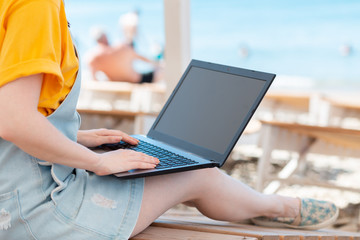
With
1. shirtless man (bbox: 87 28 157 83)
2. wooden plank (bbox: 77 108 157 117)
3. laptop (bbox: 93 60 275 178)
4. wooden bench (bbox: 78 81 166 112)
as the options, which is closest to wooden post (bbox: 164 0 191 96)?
wooden plank (bbox: 77 108 157 117)

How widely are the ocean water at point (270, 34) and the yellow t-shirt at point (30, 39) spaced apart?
16860 millimetres

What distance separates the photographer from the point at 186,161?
1.39m

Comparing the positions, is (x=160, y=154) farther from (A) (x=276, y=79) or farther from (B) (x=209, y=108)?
(A) (x=276, y=79)

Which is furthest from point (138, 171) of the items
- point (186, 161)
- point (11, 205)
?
point (11, 205)

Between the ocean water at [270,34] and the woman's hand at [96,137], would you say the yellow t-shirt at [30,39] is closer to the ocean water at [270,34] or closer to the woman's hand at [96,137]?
the woman's hand at [96,137]

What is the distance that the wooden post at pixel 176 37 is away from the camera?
3535 millimetres

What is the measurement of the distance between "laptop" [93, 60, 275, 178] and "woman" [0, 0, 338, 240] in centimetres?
6

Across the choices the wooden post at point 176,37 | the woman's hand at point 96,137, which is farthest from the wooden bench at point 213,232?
the wooden post at point 176,37

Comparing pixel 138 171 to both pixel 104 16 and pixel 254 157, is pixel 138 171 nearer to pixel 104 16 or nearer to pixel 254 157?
pixel 254 157

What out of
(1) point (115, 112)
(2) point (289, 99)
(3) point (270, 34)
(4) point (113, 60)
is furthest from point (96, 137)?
(3) point (270, 34)

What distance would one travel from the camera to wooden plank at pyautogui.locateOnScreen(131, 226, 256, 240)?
53.7 inches

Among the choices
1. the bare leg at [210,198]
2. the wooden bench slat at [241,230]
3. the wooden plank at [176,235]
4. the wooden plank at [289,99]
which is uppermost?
the wooden plank at [289,99]

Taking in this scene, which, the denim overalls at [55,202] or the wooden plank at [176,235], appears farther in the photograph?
the wooden plank at [176,235]

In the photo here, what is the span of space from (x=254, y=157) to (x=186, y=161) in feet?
12.4
